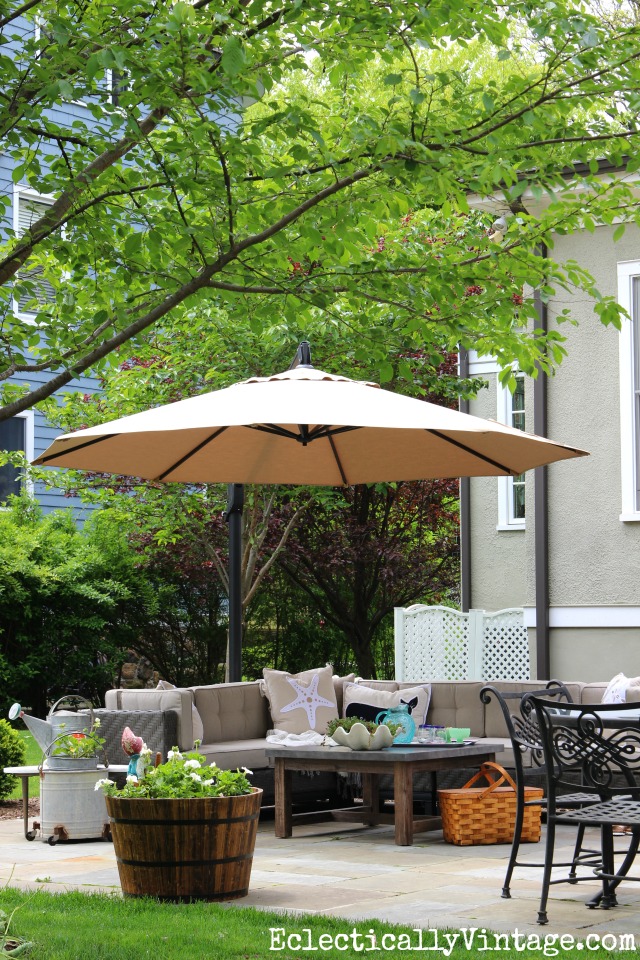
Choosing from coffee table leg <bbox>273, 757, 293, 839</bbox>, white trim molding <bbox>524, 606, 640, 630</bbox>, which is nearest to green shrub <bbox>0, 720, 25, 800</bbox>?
→ coffee table leg <bbox>273, 757, 293, 839</bbox>

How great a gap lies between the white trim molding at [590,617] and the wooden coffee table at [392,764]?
287 centimetres

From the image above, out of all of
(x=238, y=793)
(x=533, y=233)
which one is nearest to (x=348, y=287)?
(x=533, y=233)

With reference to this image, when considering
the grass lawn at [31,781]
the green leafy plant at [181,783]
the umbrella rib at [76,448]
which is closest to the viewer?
the green leafy plant at [181,783]

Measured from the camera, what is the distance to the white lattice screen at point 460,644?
12.3m

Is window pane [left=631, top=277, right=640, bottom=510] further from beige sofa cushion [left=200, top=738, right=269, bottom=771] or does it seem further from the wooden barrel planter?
the wooden barrel planter

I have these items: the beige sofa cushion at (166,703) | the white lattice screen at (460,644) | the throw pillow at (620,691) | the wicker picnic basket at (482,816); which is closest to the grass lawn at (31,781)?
the beige sofa cushion at (166,703)

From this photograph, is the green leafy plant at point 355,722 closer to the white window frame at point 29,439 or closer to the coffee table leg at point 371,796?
the coffee table leg at point 371,796

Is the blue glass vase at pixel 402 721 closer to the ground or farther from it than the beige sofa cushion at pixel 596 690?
closer to the ground

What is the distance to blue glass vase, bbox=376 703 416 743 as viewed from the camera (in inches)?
337

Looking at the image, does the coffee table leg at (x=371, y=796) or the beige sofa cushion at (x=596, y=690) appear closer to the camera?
the coffee table leg at (x=371, y=796)

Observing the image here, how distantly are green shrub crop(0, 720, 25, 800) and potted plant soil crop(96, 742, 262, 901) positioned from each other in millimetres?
3763

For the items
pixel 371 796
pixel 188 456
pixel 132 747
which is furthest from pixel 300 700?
pixel 132 747

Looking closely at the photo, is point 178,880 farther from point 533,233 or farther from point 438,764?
point 533,233

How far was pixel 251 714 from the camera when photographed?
9.98m
